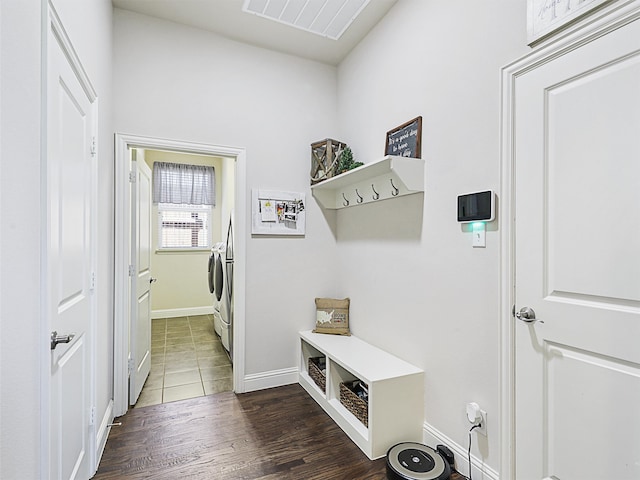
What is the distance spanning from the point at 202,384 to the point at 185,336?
1743mm

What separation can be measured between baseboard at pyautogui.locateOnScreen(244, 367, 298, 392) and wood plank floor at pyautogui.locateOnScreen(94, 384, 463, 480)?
164mm

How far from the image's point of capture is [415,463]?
1.81 m

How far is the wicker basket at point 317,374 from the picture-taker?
2.67 meters

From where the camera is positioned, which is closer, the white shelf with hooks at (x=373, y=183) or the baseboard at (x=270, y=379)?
the white shelf with hooks at (x=373, y=183)

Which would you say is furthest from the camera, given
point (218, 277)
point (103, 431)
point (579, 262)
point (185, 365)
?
point (218, 277)

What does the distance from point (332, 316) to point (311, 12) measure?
2.43 meters

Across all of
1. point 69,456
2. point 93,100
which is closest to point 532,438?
point 69,456

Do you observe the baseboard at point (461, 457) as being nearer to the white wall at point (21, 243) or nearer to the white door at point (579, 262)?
the white door at point (579, 262)

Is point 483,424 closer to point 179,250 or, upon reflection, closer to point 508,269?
point 508,269

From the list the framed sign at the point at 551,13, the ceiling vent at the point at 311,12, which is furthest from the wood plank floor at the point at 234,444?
the ceiling vent at the point at 311,12

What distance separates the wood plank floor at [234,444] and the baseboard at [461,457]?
78 mm

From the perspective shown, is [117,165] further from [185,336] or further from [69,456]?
[185,336]

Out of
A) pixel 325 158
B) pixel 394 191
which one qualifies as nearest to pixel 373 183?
pixel 394 191

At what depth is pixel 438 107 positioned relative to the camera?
2049 millimetres
